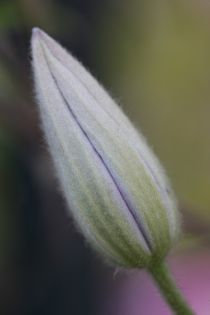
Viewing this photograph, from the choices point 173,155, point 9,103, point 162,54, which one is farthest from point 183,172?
point 9,103

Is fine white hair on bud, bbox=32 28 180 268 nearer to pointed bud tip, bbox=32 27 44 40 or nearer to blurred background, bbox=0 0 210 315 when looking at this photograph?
pointed bud tip, bbox=32 27 44 40

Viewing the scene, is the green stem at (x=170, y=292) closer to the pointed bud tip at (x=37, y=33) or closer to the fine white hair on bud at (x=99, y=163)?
the fine white hair on bud at (x=99, y=163)

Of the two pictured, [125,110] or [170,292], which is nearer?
[170,292]

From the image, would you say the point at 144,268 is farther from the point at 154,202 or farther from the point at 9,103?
the point at 9,103

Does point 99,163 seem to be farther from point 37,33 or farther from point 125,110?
point 125,110

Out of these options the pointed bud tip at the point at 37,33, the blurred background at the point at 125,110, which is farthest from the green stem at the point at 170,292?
the blurred background at the point at 125,110

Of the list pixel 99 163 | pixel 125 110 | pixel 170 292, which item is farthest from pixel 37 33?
pixel 125 110
